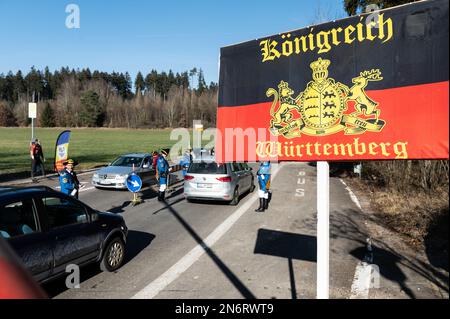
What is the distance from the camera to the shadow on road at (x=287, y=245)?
7.88 meters

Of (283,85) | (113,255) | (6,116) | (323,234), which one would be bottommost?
(113,255)

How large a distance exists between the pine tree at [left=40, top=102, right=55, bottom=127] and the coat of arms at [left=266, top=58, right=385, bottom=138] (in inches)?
4780

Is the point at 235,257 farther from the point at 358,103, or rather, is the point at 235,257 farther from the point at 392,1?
the point at 392,1

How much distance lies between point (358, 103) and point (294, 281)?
3.59 meters

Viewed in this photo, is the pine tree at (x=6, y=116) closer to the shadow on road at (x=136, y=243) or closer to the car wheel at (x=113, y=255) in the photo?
the shadow on road at (x=136, y=243)

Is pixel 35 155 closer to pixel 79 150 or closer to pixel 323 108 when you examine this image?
pixel 323 108

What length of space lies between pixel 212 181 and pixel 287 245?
211 inches

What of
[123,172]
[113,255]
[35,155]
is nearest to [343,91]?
[113,255]

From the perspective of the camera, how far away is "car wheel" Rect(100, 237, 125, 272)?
6.92m

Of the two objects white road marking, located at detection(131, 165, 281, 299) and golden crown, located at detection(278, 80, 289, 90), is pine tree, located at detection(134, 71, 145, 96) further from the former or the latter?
golden crown, located at detection(278, 80, 289, 90)

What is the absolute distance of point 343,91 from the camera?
407 cm

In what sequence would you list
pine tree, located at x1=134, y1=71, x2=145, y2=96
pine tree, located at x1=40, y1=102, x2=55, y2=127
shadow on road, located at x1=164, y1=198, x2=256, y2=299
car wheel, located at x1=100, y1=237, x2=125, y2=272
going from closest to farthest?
shadow on road, located at x1=164, y1=198, x2=256, y2=299
car wheel, located at x1=100, y1=237, x2=125, y2=272
pine tree, located at x1=40, y1=102, x2=55, y2=127
pine tree, located at x1=134, y1=71, x2=145, y2=96

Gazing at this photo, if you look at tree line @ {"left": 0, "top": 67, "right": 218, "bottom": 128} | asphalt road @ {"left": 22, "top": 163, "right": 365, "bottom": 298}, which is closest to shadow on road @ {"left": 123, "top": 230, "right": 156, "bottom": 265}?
asphalt road @ {"left": 22, "top": 163, "right": 365, "bottom": 298}
